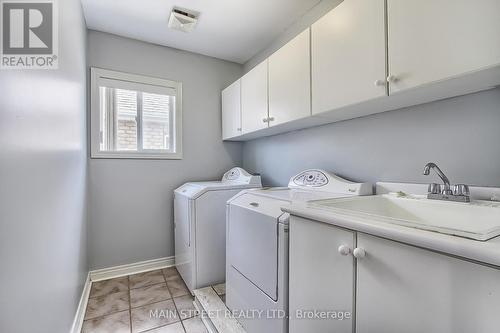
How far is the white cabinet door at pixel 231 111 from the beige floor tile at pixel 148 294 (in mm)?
1691

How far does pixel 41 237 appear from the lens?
38.3 inches

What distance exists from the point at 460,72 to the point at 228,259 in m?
1.66

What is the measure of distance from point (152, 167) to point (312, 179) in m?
1.76

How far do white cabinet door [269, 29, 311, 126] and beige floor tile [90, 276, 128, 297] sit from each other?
2.08m

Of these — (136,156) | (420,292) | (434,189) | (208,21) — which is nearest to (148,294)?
(136,156)

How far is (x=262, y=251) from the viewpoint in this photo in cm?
133

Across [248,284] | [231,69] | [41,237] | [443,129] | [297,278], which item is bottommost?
[248,284]

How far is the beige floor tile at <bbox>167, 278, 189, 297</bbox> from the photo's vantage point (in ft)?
6.93

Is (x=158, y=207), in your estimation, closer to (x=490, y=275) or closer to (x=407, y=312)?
(x=407, y=312)

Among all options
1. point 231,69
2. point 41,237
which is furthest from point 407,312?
point 231,69

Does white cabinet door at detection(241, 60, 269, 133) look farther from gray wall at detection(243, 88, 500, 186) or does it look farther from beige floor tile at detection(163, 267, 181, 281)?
beige floor tile at detection(163, 267, 181, 281)

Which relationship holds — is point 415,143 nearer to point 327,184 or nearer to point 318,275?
point 327,184

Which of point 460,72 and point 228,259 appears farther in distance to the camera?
point 228,259

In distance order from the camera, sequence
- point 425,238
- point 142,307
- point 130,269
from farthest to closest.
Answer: point 130,269, point 142,307, point 425,238
